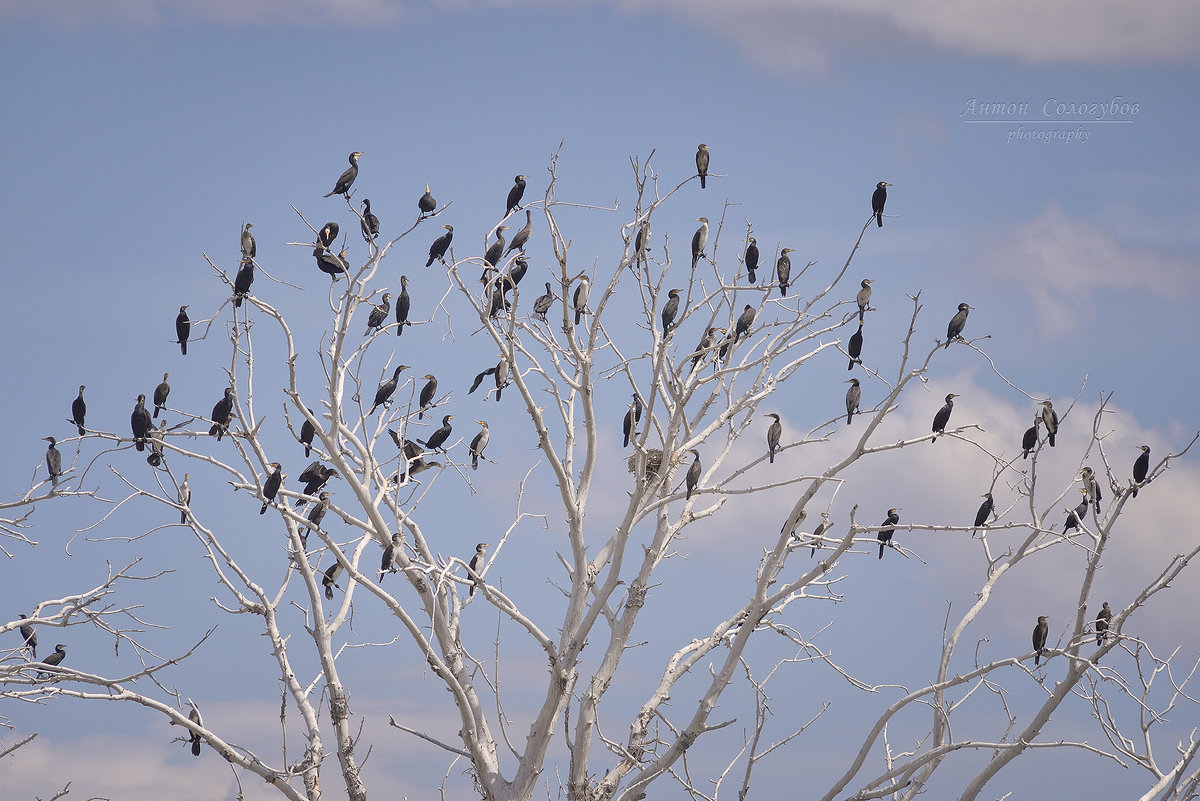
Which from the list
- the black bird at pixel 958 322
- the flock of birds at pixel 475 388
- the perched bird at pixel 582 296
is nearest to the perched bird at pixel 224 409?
the flock of birds at pixel 475 388

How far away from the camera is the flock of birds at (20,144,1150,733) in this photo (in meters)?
8.48

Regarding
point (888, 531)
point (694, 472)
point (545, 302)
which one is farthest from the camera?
point (545, 302)

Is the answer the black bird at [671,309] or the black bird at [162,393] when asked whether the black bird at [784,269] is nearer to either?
the black bird at [671,309]

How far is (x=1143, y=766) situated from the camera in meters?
8.46

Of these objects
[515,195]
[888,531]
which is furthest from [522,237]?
[888,531]

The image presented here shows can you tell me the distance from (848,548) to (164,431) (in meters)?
4.86

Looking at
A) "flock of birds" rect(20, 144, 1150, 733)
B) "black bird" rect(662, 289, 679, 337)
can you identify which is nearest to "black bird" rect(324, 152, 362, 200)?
"flock of birds" rect(20, 144, 1150, 733)

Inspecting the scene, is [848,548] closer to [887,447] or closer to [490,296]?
[887,447]

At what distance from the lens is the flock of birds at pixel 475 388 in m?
8.48

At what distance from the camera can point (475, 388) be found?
10.8 metres

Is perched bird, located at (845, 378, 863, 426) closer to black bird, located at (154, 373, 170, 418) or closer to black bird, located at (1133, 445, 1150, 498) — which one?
black bird, located at (1133, 445, 1150, 498)

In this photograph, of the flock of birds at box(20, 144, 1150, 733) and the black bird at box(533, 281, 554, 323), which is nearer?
the flock of birds at box(20, 144, 1150, 733)

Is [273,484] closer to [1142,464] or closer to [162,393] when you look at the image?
[162,393]

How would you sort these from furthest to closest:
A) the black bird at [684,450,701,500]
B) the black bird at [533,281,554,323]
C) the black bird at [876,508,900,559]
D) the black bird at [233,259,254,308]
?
the black bird at [533,281,554,323], the black bird at [684,450,701,500], the black bird at [233,259,254,308], the black bird at [876,508,900,559]
